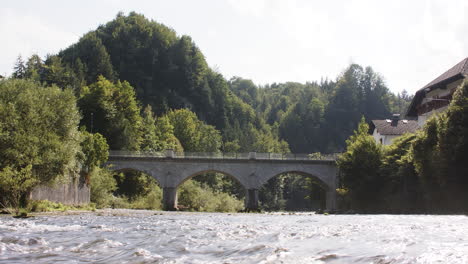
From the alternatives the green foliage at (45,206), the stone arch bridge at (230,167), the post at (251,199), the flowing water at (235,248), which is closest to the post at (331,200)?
the stone arch bridge at (230,167)

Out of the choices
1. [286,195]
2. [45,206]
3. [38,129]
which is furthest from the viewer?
[286,195]

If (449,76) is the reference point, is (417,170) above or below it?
below

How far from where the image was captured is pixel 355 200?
5878cm

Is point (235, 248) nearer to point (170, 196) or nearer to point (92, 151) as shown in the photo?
point (92, 151)

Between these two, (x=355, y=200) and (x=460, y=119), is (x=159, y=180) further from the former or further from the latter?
(x=460, y=119)

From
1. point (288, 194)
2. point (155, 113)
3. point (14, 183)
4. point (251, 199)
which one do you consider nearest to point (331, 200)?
point (251, 199)

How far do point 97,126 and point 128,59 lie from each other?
2294 inches

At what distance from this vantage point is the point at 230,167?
2571 inches

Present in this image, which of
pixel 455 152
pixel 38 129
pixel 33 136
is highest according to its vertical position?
pixel 38 129

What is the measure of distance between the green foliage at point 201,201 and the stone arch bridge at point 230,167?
3296 millimetres

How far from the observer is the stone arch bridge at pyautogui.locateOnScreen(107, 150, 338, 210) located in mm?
63469

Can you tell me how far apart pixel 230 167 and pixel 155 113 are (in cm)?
5461

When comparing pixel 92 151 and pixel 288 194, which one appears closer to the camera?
pixel 92 151

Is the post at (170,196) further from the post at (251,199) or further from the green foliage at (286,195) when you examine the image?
the green foliage at (286,195)
